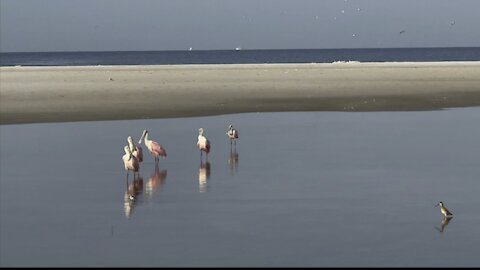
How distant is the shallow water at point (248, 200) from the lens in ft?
42.1

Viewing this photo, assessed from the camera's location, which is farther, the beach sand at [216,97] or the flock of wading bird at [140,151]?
the beach sand at [216,97]

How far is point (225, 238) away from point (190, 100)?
31.7 metres

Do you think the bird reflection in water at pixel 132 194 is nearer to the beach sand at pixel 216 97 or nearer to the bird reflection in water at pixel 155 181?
A: the bird reflection in water at pixel 155 181

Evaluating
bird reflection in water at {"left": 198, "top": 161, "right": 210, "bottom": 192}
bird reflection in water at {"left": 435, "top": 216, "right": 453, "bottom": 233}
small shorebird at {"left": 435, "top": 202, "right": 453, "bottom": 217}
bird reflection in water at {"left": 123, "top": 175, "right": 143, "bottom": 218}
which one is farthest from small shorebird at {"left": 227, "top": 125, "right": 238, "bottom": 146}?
bird reflection in water at {"left": 435, "top": 216, "right": 453, "bottom": 233}

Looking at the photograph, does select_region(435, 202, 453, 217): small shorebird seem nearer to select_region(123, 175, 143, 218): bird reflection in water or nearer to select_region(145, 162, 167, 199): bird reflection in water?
select_region(123, 175, 143, 218): bird reflection in water

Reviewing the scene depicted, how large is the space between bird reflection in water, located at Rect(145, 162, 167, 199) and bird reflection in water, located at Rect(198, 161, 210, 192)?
0.65 m

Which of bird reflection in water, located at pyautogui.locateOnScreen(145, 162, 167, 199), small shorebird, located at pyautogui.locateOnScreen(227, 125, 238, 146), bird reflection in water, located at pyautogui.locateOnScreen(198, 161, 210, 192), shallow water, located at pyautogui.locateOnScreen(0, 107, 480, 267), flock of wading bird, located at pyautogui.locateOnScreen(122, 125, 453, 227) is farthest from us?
small shorebird, located at pyautogui.locateOnScreen(227, 125, 238, 146)

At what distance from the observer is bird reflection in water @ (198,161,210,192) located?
18.3 m

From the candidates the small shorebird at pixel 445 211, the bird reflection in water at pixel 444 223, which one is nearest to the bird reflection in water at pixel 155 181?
the small shorebird at pixel 445 211

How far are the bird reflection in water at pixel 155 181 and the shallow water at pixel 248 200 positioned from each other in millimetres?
26

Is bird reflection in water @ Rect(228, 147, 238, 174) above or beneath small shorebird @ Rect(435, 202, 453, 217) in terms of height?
above

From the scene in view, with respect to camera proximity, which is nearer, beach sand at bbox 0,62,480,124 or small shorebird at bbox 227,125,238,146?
small shorebird at bbox 227,125,238,146

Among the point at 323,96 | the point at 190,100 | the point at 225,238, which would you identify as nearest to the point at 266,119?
the point at 190,100

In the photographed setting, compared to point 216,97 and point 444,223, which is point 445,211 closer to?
point 444,223
